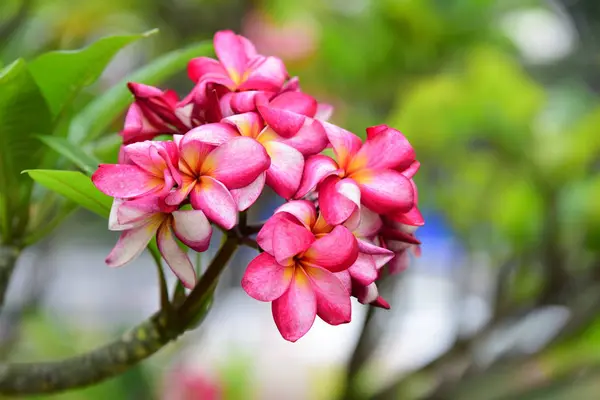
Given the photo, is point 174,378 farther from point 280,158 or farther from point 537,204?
point 280,158

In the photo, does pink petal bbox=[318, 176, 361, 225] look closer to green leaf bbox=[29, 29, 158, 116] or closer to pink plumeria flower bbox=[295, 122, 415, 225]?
pink plumeria flower bbox=[295, 122, 415, 225]

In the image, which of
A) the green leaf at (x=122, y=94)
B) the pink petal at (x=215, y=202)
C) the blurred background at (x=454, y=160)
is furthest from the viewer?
the blurred background at (x=454, y=160)

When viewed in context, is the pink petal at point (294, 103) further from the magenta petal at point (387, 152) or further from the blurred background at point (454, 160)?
the blurred background at point (454, 160)

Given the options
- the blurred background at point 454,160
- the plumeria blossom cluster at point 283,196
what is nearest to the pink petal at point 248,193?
the plumeria blossom cluster at point 283,196

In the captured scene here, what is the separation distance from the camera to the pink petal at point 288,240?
252mm

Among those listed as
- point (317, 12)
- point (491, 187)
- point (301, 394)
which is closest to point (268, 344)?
point (301, 394)

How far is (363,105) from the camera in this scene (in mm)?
1095

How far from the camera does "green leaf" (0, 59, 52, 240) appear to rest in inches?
12.9

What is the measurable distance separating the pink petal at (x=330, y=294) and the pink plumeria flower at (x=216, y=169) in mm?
38

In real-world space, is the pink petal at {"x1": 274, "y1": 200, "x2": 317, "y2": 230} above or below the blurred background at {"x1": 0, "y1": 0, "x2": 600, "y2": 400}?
above

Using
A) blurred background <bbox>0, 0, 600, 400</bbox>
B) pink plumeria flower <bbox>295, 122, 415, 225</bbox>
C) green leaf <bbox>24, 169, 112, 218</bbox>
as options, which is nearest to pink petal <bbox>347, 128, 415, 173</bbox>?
pink plumeria flower <bbox>295, 122, 415, 225</bbox>

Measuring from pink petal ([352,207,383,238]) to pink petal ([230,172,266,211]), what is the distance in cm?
4

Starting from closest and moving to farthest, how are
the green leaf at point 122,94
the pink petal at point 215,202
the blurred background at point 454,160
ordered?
the pink petal at point 215,202
the green leaf at point 122,94
the blurred background at point 454,160

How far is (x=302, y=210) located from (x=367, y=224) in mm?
33
